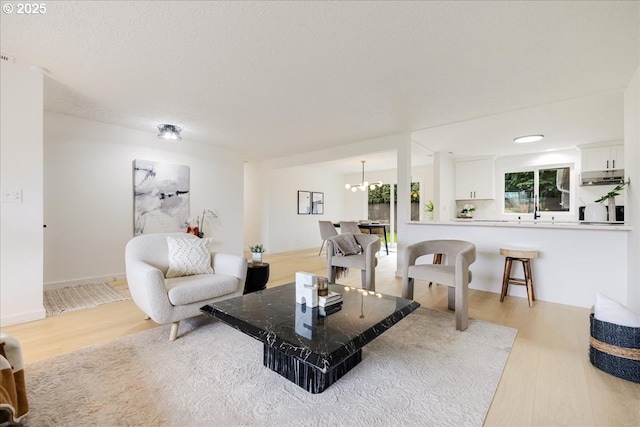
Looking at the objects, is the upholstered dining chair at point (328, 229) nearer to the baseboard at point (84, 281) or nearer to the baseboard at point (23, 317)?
the baseboard at point (84, 281)

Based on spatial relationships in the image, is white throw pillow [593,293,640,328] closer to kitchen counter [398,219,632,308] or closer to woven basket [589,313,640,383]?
woven basket [589,313,640,383]

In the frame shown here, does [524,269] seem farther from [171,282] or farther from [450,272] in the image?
[171,282]

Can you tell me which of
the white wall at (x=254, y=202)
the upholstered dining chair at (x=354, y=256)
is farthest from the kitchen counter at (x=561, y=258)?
the white wall at (x=254, y=202)

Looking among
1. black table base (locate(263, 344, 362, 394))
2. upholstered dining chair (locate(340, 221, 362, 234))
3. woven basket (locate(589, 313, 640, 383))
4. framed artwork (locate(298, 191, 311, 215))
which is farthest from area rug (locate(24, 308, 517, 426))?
framed artwork (locate(298, 191, 311, 215))

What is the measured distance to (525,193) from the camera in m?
5.93

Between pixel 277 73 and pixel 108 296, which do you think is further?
pixel 108 296

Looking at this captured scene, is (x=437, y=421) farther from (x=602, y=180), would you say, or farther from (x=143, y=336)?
(x=602, y=180)

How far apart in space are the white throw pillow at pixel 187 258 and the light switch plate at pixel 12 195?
132 cm

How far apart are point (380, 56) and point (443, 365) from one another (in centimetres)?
239

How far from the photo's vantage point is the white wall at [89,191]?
3.57 meters

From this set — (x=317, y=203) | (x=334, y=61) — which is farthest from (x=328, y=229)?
(x=334, y=61)

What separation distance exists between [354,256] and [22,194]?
3.48 m

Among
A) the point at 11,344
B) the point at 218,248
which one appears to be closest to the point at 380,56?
the point at 11,344

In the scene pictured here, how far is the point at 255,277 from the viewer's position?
3.08 metres
